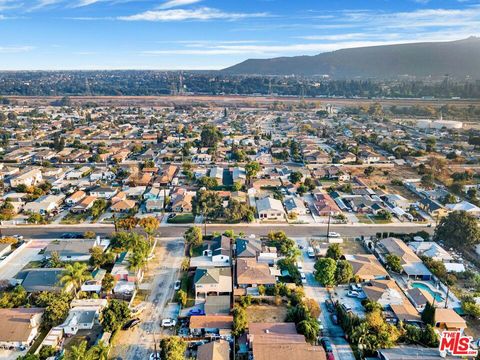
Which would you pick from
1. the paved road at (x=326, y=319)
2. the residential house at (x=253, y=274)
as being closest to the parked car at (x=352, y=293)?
the paved road at (x=326, y=319)

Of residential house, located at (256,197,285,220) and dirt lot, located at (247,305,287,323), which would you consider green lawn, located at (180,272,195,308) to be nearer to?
dirt lot, located at (247,305,287,323)

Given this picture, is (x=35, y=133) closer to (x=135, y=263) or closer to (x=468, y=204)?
(x=135, y=263)

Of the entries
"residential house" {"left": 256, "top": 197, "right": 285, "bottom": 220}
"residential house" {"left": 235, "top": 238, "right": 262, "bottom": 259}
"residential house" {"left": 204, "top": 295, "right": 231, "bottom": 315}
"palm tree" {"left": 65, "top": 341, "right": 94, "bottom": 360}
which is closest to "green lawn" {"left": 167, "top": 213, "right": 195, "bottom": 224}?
"residential house" {"left": 256, "top": 197, "right": 285, "bottom": 220}

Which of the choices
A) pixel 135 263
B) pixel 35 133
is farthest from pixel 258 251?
pixel 35 133

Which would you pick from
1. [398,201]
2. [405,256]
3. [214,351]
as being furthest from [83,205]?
[398,201]

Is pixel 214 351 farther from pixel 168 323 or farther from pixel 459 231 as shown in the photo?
pixel 459 231

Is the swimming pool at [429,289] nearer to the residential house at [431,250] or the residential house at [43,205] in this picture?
the residential house at [431,250]

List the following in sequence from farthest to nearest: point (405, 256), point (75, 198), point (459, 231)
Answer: point (75, 198) < point (459, 231) < point (405, 256)
